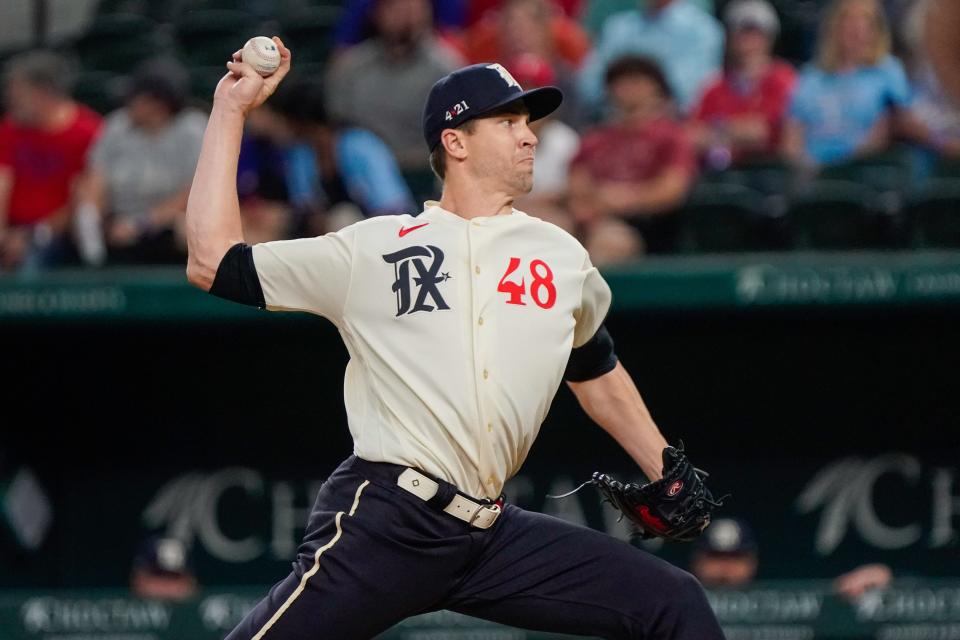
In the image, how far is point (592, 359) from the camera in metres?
3.61

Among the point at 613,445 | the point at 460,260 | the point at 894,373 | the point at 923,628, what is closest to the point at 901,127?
the point at 894,373

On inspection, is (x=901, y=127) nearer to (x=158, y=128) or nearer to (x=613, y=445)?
(x=613, y=445)

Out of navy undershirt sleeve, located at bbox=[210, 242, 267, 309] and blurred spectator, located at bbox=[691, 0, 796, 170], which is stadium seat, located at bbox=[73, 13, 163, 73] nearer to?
blurred spectator, located at bbox=[691, 0, 796, 170]

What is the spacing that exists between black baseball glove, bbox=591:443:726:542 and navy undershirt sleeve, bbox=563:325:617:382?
234mm

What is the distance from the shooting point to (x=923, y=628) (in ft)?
19.7

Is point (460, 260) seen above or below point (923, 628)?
above

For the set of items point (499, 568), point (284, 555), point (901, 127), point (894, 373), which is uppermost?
point (901, 127)

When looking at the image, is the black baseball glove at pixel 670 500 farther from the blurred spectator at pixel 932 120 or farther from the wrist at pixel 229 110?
the blurred spectator at pixel 932 120

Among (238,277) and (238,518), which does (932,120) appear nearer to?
(238,518)

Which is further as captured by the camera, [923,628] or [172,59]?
[172,59]

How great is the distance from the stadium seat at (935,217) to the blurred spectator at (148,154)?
3127 millimetres

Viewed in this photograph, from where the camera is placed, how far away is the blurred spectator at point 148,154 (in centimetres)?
721

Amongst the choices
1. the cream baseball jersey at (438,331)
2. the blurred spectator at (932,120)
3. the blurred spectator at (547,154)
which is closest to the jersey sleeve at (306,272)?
the cream baseball jersey at (438,331)

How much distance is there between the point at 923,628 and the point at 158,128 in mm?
3946
